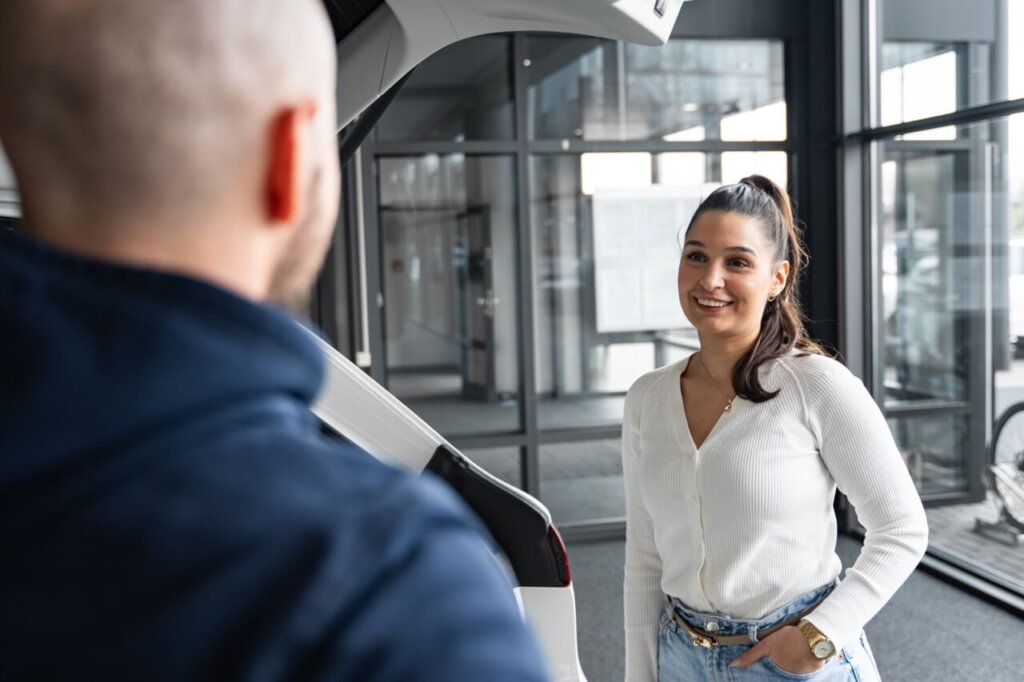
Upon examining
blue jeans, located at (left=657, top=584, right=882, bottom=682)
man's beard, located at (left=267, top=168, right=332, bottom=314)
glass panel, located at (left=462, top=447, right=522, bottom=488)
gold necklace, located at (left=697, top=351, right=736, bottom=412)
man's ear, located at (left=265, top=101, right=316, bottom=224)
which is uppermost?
man's ear, located at (left=265, top=101, right=316, bottom=224)

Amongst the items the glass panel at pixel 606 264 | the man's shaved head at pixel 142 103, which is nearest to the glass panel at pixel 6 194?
the man's shaved head at pixel 142 103

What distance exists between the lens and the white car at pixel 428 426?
1339 mm

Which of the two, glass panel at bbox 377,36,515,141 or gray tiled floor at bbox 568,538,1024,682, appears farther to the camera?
glass panel at bbox 377,36,515,141

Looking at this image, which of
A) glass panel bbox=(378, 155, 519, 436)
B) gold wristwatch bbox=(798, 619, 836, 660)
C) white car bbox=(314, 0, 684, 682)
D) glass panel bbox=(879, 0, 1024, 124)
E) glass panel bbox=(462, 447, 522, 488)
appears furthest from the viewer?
glass panel bbox=(462, 447, 522, 488)

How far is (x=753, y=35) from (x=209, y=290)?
5567 mm

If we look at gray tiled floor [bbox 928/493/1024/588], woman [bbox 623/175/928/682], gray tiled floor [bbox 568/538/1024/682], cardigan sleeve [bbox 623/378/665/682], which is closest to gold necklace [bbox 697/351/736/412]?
woman [bbox 623/175/928/682]

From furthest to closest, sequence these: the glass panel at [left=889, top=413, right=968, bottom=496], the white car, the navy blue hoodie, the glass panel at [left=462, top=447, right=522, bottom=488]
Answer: the glass panel at [left=462, top=447, right=522, bottom=488], the glass panel at [left=889, top=413, right=968, bottom=496], the white car, the navy blue hoodie

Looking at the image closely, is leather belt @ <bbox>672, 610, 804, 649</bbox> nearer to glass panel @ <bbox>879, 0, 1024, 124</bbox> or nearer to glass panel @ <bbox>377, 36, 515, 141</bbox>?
glass panel @ <bbox>879, 0, 1024, 124</bbox>

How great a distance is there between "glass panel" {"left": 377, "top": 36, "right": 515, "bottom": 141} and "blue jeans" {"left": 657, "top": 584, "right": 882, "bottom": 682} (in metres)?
4.04

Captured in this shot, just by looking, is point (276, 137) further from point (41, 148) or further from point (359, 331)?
point (359, 331)

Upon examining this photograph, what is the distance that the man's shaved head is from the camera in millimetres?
528

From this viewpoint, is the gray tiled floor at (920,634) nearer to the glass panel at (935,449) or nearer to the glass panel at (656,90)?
the glass panel at (935,449)

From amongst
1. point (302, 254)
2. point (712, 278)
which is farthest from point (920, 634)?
point (302, 254)

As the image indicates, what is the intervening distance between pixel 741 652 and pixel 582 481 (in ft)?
13.6
